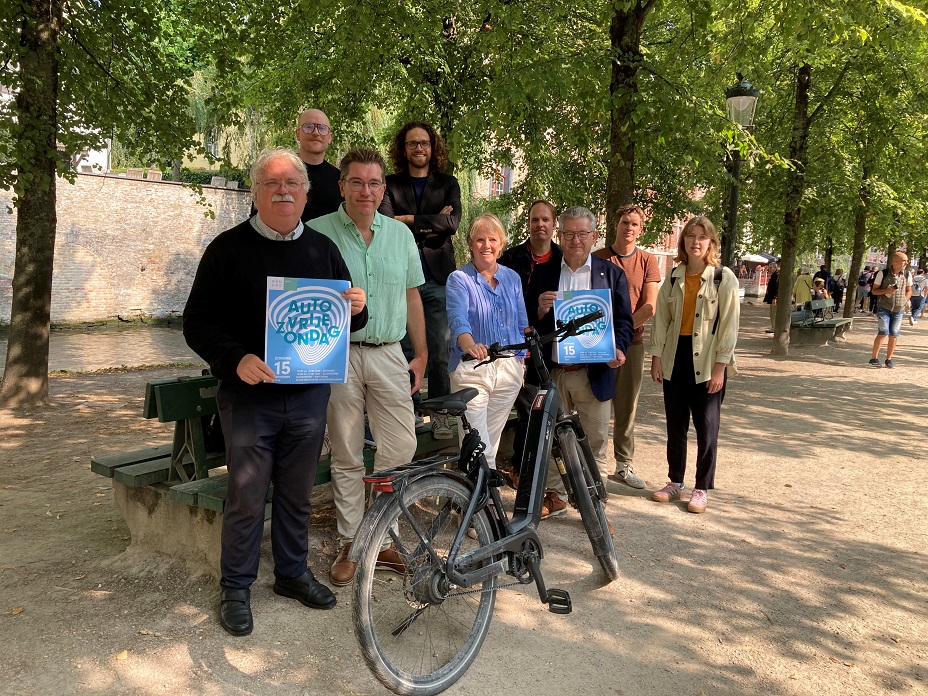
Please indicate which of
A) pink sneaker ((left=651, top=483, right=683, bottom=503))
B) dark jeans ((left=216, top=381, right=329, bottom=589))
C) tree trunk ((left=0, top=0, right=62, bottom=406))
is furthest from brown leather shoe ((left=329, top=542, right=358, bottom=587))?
tree trunk ((left=0, top=0, right=62, bottom=406))

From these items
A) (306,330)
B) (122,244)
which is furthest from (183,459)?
(122,244)

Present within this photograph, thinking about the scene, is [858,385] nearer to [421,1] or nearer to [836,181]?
[836,181]

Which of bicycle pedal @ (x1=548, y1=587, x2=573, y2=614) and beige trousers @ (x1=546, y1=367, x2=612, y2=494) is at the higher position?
beige trousers @ (x1=546, y1=367, x2=612, y2=494)

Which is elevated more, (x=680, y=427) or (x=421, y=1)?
(x=421, y=1)

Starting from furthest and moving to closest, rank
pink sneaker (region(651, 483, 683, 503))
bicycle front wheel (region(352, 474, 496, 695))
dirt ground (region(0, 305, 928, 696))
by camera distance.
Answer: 1. pink sneaker (region(651, 483, 683, 503))
2. dirt ground (region(0, 305, 928, 696))
3. bicycle front wheel (region(352, 474, 496, 695))

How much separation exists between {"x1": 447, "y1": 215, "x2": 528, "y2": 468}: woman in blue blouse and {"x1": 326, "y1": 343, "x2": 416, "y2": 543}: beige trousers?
436mm

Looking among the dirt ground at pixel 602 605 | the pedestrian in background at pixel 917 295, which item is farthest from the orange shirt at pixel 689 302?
the pedestrian in background at pixel 917 295

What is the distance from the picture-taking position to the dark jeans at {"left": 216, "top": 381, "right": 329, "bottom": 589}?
3.53m

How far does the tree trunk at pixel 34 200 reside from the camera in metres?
8.43

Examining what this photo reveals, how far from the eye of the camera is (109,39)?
9781 mm

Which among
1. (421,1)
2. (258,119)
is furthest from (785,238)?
(258,119)

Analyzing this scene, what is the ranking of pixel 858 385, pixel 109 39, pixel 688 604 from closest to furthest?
pixel 688 604 < pixel 109 39 < pixel 858 385

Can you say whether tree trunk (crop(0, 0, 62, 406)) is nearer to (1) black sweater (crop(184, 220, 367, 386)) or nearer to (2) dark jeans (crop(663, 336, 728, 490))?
(1) black sweater (crop(184, 220, 367, 386))

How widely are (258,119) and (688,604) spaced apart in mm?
29214
